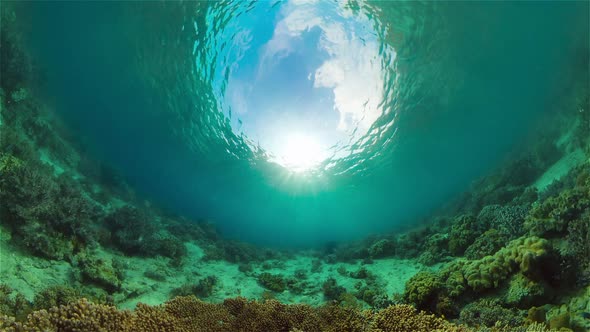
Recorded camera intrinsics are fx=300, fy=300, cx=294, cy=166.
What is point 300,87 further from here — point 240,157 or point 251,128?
point 240,157

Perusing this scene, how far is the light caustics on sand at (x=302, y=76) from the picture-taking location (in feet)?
59.9

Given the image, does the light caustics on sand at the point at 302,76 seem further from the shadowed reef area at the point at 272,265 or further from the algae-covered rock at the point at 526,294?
the algae-covered rock at the point at 526,294

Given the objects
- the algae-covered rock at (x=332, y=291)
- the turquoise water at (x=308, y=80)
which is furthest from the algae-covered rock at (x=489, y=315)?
the turquoise water at (x=308, y=80)

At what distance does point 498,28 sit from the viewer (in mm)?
17844

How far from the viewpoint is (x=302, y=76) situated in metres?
24.3

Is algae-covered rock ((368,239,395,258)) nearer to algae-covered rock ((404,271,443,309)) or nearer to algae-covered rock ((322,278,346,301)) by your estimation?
algae-covered rock ((322,278,346,301))

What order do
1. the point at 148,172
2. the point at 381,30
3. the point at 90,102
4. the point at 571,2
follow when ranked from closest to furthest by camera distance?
the point at 571,2, the point at 381,30, the point at 90,102, the point at 148,172

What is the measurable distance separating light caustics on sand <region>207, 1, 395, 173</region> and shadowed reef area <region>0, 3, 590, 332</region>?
10.9 m

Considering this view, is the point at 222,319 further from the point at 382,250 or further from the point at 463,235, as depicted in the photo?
the point at 382,250

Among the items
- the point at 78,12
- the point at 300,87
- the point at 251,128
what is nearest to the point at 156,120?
the point at 251,128

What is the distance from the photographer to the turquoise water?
57.9 ft

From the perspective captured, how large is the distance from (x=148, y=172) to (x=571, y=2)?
45863 mm

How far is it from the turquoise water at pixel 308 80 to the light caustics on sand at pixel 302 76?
116 mm

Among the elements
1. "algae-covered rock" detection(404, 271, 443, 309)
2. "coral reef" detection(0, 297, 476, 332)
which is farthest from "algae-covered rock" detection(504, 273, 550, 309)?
"coral reef" detection(0, 297, 476, 332)
